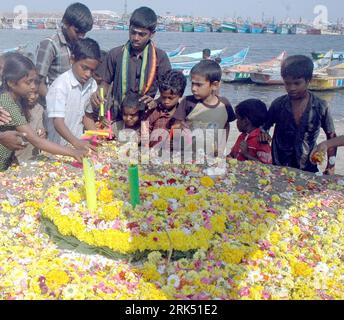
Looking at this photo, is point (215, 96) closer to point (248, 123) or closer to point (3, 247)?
point (248, 123)

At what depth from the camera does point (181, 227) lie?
12.0 ft

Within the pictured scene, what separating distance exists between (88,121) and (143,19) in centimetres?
142

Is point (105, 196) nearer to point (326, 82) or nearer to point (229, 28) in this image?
point (326, 82)

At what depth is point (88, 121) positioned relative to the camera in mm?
5496

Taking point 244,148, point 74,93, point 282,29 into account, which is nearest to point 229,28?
point 282,29

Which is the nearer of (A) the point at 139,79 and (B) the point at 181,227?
(B) the point at 181,227

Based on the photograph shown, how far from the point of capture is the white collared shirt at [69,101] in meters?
4.96

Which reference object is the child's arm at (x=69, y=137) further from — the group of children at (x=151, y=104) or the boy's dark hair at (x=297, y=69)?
the boy's dark hair at (x=297, y=69)

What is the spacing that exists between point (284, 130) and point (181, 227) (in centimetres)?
242

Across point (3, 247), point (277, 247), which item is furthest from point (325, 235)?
point (3, 247)

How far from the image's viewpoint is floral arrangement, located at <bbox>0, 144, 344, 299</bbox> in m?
3.12

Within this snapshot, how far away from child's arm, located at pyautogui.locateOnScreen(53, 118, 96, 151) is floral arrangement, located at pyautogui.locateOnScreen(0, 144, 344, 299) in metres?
0.34

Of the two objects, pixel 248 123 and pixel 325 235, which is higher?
pixel 248 123

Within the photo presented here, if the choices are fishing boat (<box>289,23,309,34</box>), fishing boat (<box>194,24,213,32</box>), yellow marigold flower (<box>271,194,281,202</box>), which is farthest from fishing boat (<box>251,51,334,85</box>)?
fishing boat (<box>289,23,309,34</box>)
